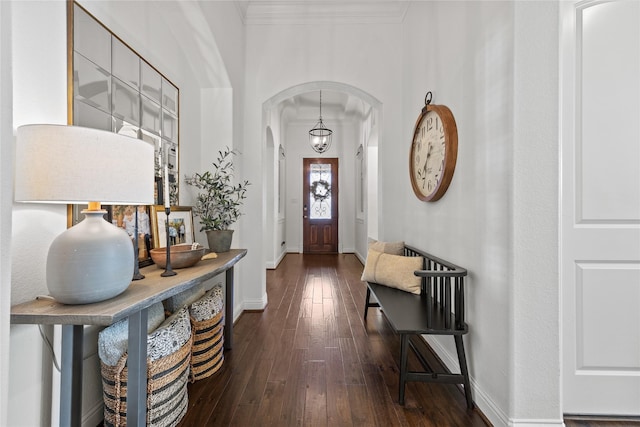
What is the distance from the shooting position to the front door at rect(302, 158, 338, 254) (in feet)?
24.1

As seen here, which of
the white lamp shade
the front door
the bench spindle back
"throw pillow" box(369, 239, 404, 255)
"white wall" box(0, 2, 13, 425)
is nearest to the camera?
"white wall" box(0, 2, 13, 425)

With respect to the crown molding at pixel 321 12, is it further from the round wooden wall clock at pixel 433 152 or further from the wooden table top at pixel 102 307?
the wooden table top at pixel 102 307

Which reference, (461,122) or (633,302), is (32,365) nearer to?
(461,122)

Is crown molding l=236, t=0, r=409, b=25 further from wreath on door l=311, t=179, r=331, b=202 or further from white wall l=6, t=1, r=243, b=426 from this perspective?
wreath on door l=311, t=179, r=331, b=202

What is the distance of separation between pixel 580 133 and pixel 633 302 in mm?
907

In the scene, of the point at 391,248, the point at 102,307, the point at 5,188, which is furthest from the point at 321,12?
the point at 102,307

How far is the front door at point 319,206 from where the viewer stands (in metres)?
7.33

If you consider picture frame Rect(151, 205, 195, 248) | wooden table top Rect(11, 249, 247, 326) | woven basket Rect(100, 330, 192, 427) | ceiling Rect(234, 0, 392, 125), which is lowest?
woven basket Rect(100, 330, 192, 427)

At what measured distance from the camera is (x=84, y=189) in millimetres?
973

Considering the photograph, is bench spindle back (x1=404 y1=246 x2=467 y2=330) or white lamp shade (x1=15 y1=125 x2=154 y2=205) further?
bench spindle back (x1=404 y1=246 x2=467 y2=330)

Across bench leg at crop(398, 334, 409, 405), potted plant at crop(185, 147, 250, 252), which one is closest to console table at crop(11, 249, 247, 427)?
potted plant at crop(185, 147, 250, 252)

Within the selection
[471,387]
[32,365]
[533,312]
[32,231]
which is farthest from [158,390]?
[533,312]

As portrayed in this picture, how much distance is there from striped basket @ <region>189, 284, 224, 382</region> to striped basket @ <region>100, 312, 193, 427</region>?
34 cm

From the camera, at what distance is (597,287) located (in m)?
1.53
